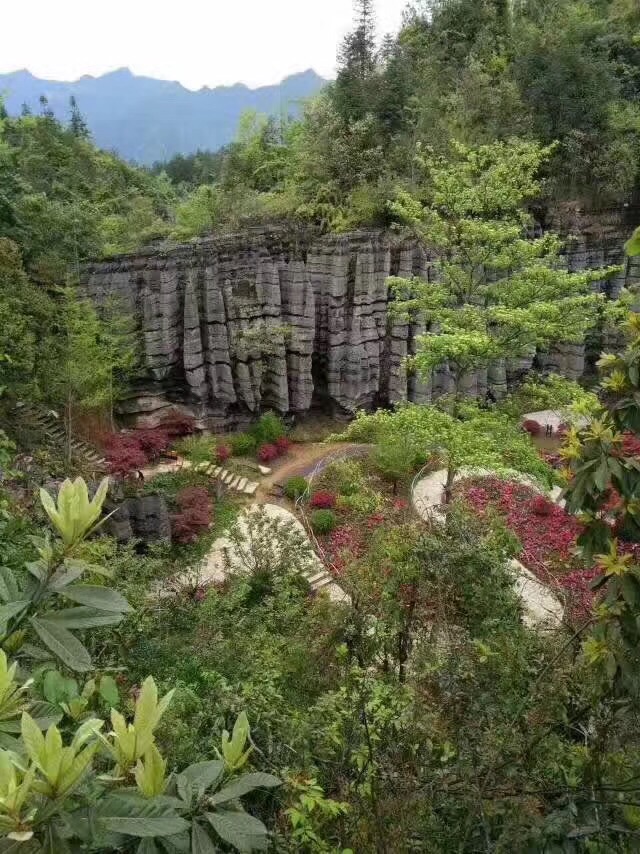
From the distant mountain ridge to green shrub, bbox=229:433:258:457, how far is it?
136 meters

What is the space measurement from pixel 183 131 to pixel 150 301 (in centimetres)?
16315

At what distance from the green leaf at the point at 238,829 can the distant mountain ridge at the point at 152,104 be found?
148 meters

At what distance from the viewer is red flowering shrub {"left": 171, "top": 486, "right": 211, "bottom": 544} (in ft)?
36.5

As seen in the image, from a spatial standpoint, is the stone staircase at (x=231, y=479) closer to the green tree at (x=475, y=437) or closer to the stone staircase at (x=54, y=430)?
the stone staircase at (x=54, y=430)

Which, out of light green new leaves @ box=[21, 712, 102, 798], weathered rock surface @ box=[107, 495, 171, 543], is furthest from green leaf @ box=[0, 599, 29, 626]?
weathered rock surface @ box=[107, 495, 171, 543]

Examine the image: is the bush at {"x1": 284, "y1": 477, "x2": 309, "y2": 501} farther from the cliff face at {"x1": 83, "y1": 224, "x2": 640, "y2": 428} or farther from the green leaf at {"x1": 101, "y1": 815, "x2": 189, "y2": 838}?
the green leaf at {"x1": 101, "y1": 815, "x2": 189, "y2": 838}

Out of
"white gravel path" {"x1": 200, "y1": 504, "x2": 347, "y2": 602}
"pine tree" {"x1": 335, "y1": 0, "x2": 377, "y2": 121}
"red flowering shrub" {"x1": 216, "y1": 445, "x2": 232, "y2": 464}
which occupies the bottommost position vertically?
"white gravel path" {"x1": 200, "y1": 504, "x2": 347, "y2": 602}

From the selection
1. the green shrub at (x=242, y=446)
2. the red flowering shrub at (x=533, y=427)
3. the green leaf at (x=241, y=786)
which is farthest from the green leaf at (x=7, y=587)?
the red flowering shrub at (x=533, y=427)

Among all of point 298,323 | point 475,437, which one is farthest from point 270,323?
point 475,437

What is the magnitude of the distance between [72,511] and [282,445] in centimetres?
1355

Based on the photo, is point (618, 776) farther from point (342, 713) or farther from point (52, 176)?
point (52, 176)

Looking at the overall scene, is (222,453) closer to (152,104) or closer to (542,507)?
(542,507)

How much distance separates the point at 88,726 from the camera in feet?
3.88

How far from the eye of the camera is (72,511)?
1457mm
